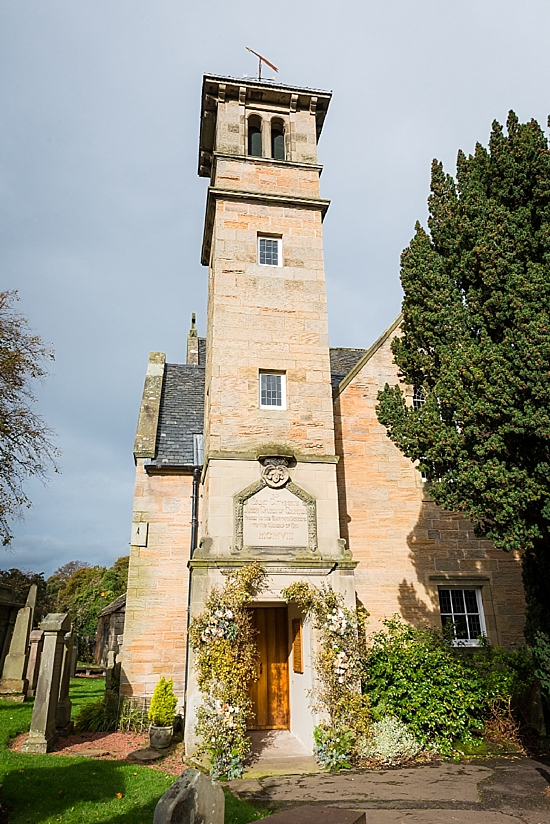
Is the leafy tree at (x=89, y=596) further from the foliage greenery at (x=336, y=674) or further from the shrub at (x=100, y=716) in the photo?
the foliage greenery at (x=336, y=674)

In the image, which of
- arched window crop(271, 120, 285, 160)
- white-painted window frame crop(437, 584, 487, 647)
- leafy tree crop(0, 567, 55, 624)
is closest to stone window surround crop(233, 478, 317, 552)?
white-painted window frame crop(437, 584, 487, 647)

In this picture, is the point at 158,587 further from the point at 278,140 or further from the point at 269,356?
the point at 278,140

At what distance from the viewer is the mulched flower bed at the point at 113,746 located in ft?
33.4

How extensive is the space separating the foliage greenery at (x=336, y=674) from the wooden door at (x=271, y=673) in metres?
2.28

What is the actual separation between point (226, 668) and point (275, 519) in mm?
3141

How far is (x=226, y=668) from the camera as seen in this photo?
10.1m

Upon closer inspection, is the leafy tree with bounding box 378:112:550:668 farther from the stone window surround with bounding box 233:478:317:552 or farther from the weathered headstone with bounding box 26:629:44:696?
the weathered headstone with bounding box 26:629:44:696

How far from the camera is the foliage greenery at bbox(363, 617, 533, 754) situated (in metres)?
10.7

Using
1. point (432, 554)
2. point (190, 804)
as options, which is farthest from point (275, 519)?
point (190, 804)

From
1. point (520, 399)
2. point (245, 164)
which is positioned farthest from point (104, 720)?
point (245, 164)

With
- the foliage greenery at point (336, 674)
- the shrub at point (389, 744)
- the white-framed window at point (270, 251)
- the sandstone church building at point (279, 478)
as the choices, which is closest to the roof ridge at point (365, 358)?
the sandstone church building at point (279, 478)

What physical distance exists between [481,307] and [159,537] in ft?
32.1

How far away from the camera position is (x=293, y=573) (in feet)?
37.6

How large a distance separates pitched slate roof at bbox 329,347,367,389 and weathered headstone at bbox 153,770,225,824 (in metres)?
14.3
